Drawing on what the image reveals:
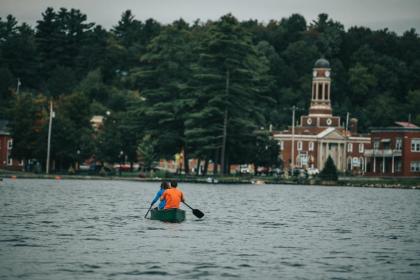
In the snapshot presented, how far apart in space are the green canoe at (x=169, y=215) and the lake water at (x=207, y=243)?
54cm

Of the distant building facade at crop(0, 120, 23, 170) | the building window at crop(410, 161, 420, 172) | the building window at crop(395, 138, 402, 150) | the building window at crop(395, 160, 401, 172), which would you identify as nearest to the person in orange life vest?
the distant building facade at crop(0, 120, 23, 170)

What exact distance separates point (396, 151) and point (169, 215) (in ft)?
374

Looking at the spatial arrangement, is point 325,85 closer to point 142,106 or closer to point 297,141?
point 297,141

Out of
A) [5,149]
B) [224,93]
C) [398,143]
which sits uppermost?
[224,93]

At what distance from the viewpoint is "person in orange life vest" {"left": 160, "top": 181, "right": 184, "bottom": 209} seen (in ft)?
158

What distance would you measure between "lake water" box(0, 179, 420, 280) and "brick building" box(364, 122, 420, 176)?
9047cm

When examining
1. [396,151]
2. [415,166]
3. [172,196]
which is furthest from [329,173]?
[172,196]

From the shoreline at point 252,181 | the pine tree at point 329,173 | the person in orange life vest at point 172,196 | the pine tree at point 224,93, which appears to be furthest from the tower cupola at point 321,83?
the person in orange life vest at point 172,196

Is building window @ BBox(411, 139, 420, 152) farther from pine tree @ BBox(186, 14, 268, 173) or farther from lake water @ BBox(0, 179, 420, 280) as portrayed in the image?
lake water @ BBox(0, 179, 420, 280)

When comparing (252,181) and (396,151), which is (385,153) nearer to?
(396,151)

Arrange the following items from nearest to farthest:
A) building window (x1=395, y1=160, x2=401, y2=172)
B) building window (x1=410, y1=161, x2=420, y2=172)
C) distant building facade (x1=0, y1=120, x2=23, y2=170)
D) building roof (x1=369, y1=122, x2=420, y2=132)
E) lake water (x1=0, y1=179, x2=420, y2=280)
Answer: lake water (x1=0, y1=179, x2=420, y2=280)
building window (x1=410, y1=161, x2=420, y2=172)
distant building facade (x1=0, y1=120, x2=23, y2=170)
building roof (x1=369, y1=122, x2=420, y2=132)
building window (x1=395, y1=160, x2=401, y2=172)

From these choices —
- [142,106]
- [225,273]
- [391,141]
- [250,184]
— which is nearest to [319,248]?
[225,273]

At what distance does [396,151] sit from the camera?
160 meters

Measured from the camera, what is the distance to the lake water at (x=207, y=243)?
32281mm
